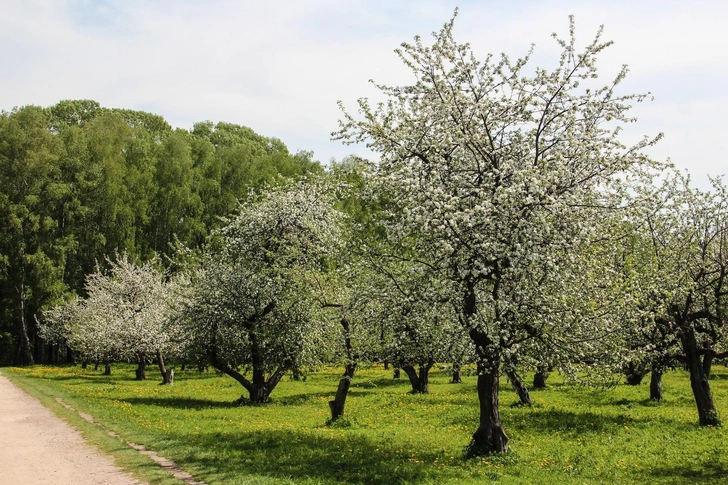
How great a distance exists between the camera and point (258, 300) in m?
29.9

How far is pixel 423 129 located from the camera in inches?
654

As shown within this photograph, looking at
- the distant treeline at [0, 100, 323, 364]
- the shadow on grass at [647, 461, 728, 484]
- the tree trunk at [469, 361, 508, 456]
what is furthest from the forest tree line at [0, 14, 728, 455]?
the distant treeline at [0, 100, 323, 364]

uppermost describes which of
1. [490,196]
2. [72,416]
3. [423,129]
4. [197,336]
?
[423,129]

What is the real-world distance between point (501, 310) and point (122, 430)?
572 inches

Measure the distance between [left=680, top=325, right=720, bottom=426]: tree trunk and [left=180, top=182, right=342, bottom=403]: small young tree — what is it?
48.1 ft

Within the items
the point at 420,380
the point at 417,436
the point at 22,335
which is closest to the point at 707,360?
the point at 417,436

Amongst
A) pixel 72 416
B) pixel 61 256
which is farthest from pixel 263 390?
pixel 61 256

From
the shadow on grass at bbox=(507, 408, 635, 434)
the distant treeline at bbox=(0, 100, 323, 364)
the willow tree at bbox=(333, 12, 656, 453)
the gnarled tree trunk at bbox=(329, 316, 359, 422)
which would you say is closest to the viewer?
the willow tree at bbox=(333, 12, 656, 453)

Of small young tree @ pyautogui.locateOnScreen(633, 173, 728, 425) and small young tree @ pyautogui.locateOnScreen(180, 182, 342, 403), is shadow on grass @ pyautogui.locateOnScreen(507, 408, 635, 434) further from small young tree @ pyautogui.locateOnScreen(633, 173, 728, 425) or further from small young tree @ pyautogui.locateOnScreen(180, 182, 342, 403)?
small young tree @ pyautogui.locateOnScreen(180, 182, 342, 403)

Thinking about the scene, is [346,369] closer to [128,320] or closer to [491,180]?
[491,180]

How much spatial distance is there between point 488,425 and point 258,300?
1624 cm

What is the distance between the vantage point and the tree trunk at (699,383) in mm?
21031

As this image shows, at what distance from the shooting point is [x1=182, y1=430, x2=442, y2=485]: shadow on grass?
14.7 metres

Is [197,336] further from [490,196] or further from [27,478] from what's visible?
[490,196]
